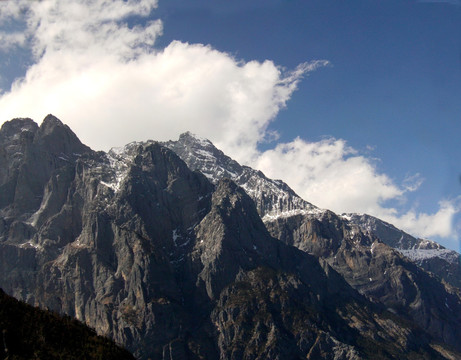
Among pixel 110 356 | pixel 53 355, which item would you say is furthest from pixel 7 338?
pixel 110 356

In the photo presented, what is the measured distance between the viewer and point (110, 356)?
524 feet

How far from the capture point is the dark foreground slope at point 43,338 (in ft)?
490

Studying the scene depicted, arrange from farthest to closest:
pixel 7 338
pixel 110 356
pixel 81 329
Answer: pixel 81 329 < pixel 110 356 < pixel 7 338

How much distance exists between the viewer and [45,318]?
168875mm

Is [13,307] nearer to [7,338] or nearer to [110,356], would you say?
[7,338]

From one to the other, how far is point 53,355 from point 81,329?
2293 centimetres

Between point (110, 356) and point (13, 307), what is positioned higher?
point (13, 307)

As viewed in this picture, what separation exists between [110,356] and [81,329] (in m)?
20.0

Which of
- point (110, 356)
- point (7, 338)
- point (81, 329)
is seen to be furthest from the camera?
point (81, 329)

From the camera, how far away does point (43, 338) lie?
15712 centimetres

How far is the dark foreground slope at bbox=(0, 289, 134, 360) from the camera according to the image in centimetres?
14950

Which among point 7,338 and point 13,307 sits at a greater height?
point 13,307

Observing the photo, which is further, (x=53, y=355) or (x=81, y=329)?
(x=81, y=329)

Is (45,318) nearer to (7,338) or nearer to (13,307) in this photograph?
(13,307)
